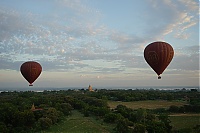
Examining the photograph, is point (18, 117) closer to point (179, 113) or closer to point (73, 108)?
point (73, 108)

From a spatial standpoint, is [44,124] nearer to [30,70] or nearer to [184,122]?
[30,70]

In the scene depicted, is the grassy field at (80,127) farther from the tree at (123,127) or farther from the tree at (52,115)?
the tree at (123,127)

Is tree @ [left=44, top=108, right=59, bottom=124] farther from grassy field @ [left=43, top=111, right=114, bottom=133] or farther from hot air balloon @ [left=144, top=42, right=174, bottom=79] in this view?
hot air balloon @ [left=144, top=42, right=174, bottom=79]

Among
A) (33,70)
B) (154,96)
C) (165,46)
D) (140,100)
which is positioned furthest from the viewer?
(154,96)

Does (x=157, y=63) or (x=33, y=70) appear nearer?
(x=157, y=63)

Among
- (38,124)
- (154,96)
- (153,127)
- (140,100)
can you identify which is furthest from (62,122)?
Result: (154,96)

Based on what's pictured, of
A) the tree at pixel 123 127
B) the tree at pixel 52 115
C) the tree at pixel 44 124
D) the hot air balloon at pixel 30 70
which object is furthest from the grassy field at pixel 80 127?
the hot air balloon at pixel 30 70

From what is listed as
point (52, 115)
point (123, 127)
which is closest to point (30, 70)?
point (52, 115)
